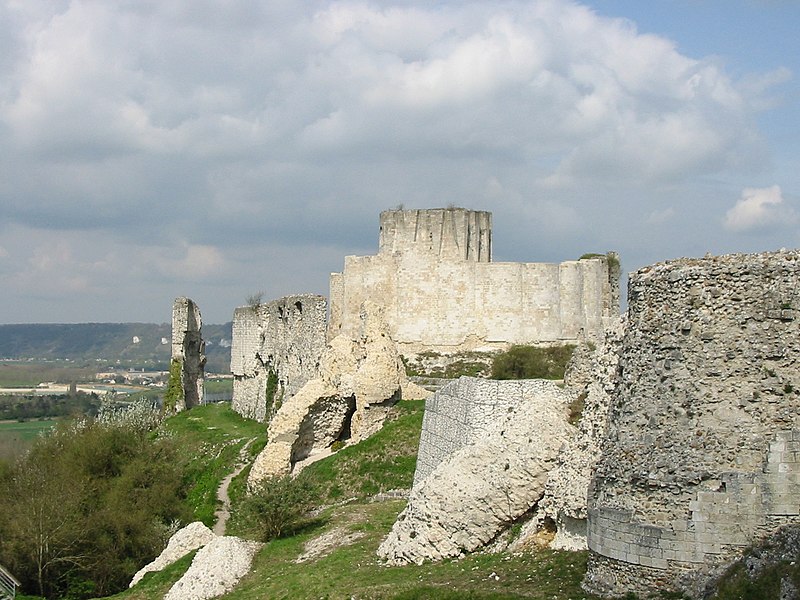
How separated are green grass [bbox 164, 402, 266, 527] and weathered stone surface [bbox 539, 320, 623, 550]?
1753cm

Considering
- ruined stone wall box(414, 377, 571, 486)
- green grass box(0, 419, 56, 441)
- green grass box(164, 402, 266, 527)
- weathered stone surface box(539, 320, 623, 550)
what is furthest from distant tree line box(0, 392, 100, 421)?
weathered stone surface box(539, 320, 623, 550)

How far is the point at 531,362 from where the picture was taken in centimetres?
4275

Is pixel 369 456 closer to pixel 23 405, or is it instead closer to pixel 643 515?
pixel 643 515

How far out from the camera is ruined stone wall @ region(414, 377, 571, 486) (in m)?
21.4

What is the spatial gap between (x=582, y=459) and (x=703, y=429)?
4.45 meters

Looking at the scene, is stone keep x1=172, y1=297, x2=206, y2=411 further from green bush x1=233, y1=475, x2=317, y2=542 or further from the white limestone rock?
green bush x1=233, y1=475, x2=317, y2=542

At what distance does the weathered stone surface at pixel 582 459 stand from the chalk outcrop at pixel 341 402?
52.1 ft

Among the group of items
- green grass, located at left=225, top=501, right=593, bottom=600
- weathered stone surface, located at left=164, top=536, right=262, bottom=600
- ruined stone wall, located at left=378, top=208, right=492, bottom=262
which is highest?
ruined stone wall, located at left=378, top=208, right=492, bottom=262

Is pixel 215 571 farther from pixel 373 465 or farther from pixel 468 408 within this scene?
pixel 373 465

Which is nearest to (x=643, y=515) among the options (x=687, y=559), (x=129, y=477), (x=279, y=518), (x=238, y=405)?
(x=687, y=559)

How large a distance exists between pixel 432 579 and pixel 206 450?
27.2 m

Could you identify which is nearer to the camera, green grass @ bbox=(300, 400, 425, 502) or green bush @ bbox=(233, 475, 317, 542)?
green bush @ bbox=(233, 475, 317, 542)

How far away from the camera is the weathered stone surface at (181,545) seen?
2786cm

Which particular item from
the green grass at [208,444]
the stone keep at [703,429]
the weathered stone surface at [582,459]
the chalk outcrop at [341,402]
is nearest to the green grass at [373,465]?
the chalk outcrop at [341,402]
